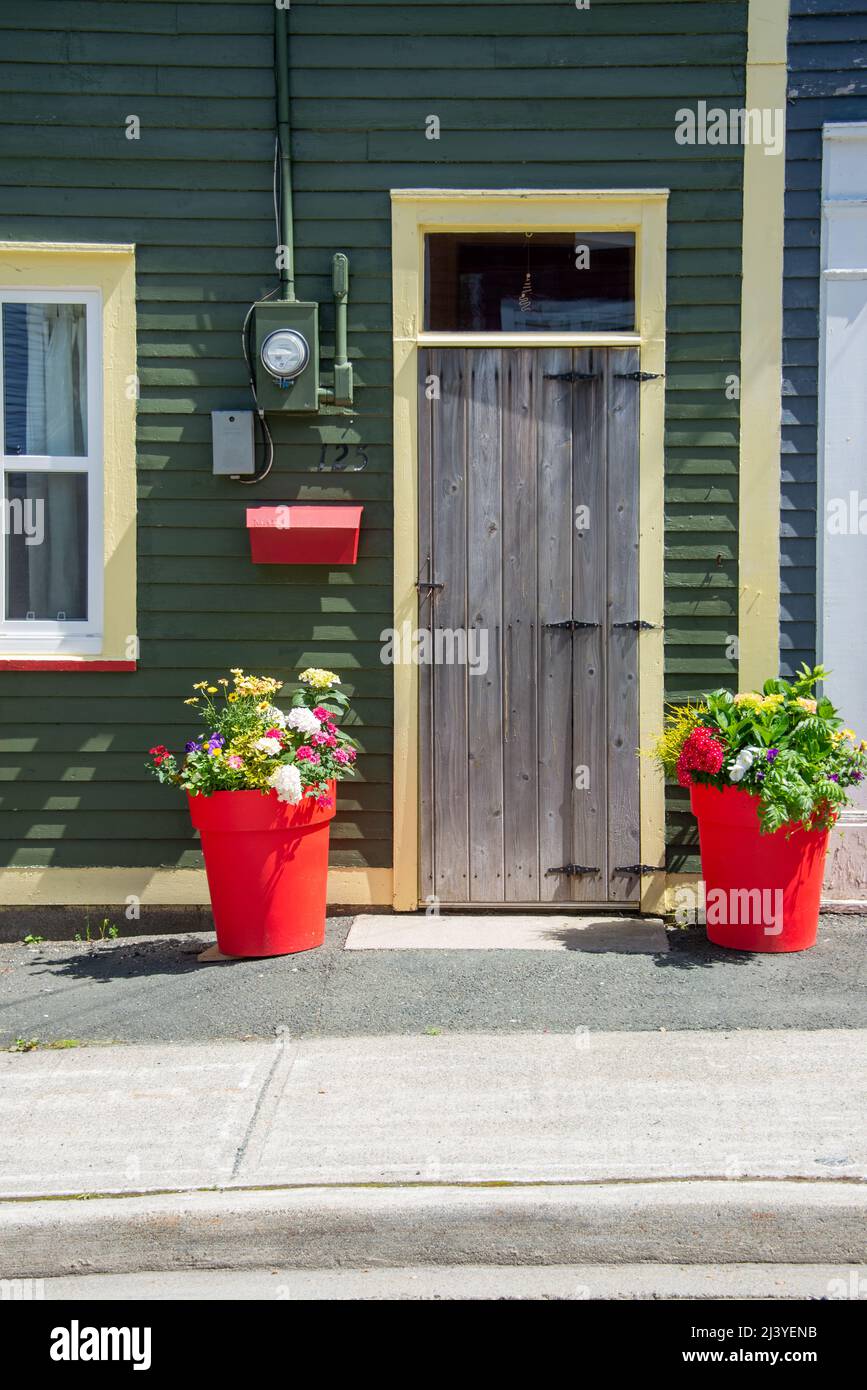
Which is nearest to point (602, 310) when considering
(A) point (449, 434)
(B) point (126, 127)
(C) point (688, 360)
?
(C) point (688, 360)

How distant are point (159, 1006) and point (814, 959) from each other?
269 cm

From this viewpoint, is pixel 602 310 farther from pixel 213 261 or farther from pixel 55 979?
pixel 55 979

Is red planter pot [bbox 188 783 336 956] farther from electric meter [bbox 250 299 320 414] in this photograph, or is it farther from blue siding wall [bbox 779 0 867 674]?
blue siding wall [bbox 779 0 867 674]

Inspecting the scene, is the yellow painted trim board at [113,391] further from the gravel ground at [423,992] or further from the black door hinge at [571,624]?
the black door hinge at [571,624]

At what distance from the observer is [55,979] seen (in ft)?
17.9

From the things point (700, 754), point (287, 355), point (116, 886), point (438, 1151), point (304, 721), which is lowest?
point (438, 1151)

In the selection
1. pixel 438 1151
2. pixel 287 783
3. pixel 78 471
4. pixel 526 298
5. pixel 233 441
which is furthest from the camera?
pixel 78 471

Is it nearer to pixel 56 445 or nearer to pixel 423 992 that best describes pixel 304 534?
pixel 56 445

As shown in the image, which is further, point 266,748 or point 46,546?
point 46,546

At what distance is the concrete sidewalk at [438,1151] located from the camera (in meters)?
3.39

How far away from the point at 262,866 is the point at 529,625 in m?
1.68

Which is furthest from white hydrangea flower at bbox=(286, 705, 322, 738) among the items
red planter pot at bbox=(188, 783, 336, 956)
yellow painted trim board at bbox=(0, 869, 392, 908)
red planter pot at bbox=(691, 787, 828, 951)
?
red planter pot at bbox=(691, 787, 828, 951)

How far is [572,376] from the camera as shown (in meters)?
5.98

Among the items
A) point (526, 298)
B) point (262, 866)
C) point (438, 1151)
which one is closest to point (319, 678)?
point (262, 866)
